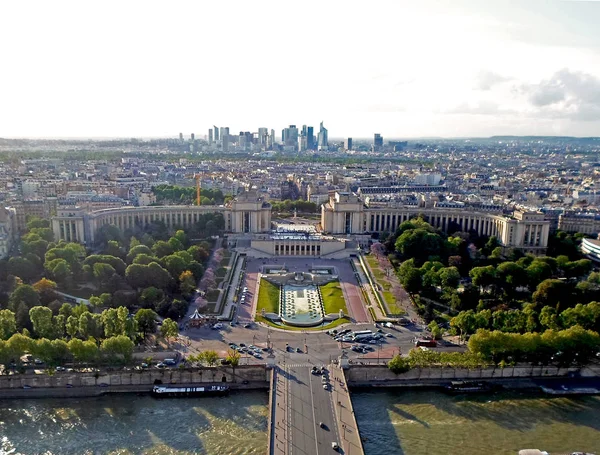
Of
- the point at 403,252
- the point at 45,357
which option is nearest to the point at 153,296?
the point at 45,357

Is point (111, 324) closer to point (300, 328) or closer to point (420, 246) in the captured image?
point (300, 328)

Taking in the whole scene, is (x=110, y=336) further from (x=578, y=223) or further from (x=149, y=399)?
(x=578, y=223)

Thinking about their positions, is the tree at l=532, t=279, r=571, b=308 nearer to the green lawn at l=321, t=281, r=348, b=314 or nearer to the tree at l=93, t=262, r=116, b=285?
the green lawn at l=321, t=281, r=348, b=314

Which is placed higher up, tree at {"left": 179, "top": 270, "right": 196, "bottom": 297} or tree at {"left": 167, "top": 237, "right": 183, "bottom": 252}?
tree at {"left": 167, "top": 237, "right": 183, "bottom": 252}

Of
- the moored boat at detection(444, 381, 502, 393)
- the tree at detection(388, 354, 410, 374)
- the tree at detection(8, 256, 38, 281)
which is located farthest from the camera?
the tree at detection(8, 256, 38, 281)

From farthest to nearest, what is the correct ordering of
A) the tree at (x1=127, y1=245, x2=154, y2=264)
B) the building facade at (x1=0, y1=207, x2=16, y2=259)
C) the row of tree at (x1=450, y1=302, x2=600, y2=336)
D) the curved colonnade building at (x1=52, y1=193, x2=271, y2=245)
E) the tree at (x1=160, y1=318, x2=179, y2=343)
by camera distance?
the curved colonnade building at (x1=52, y1=193, x2=271, y2=245) < the building facade at (x1=0, y1=207, x2=16, y2=259) < the tree at (x1=127, y1=245, x2=154, y2=264) < the row of tree at (x1=450, y1=302, x2=600, y2=336) < the tree at (x1=160, y1=318, x2=179, y2=343)

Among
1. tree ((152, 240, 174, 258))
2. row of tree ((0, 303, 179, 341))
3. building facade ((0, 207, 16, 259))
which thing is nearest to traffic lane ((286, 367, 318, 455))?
row of tree ((0, 303, 179, 341))

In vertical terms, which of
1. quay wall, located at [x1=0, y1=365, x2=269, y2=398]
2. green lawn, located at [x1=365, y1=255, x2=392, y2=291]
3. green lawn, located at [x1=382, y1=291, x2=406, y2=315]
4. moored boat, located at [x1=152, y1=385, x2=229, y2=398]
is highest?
green lawn, located at [x1=365, y1=255, x2=392, y2=291]
